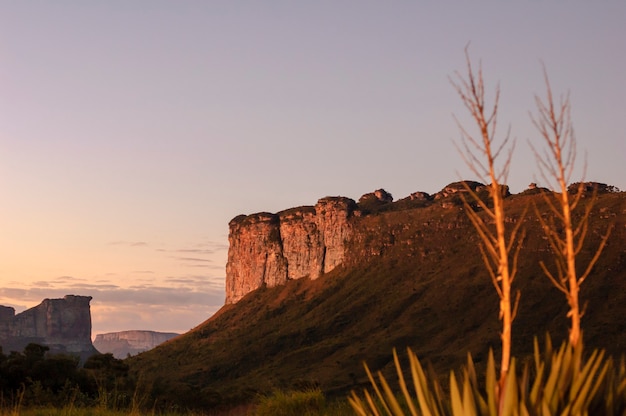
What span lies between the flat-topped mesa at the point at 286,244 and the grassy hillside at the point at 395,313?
15.4 feet

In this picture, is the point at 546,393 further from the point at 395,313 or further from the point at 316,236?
the point at 316,236

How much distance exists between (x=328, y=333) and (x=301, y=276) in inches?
1782

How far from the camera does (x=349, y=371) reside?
331 ft

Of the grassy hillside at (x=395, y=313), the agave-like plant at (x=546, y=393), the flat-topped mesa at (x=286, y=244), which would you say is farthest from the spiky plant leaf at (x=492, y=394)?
the flat-topped mesa at (x=286, y=244)

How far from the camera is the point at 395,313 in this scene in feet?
383

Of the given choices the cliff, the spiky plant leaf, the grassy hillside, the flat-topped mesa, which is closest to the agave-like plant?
the spiky plant leaf

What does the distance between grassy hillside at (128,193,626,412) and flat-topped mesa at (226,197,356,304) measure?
4.69 m

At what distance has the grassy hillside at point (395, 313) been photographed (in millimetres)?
94625

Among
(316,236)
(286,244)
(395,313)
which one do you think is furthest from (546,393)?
(286,244)

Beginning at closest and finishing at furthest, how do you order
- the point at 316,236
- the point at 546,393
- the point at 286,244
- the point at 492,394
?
the point at 546,393 → the point at 492,394 → the point at 316,236 → the point at 286,244

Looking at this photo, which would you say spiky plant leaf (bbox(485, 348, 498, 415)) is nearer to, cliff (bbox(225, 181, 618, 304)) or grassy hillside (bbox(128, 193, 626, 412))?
grassy hillside (bbox(128, 193, 626, 412))

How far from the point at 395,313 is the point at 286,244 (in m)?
65.4

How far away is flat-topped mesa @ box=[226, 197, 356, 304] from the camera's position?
539 feet

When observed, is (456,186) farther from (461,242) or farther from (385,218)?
(461,242)
